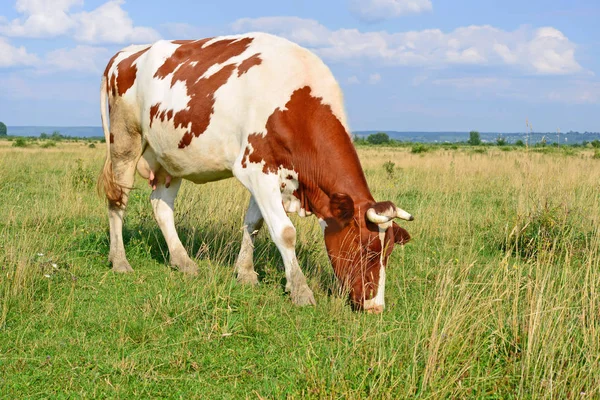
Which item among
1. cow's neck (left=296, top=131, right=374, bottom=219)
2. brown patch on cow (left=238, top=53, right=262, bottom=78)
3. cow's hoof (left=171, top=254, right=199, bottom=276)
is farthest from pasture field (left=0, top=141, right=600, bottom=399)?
brown patch on cow (left=238, top=53, right=262, bottom=78)

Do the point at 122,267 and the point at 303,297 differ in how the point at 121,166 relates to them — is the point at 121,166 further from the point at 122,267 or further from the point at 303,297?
the point at 303,297

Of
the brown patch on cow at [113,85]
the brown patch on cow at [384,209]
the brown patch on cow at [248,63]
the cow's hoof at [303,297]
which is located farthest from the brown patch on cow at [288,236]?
the brown patch on cow at [113,85]

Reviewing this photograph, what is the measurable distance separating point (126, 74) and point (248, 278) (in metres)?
2.99

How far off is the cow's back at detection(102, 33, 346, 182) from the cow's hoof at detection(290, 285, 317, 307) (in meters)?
1.37

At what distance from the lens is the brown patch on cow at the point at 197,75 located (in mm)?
6250

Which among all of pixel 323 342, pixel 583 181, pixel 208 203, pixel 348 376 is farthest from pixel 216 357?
pixel 583 181

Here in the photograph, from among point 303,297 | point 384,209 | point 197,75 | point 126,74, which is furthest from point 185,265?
point 384,209

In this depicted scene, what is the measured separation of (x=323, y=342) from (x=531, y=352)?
154 centimetres

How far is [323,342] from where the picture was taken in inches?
Answer: 182

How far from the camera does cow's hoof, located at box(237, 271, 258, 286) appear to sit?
6.25 m

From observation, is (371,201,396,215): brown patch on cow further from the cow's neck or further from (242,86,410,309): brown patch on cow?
the cow's neck

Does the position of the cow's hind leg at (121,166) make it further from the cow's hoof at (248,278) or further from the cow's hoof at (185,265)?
the cow's hoof at (248,278)

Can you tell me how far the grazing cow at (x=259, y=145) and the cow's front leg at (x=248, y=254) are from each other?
0.04ft

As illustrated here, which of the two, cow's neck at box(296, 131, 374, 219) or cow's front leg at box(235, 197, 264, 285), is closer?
cow's neck at box(296, 131, 374, 219)
